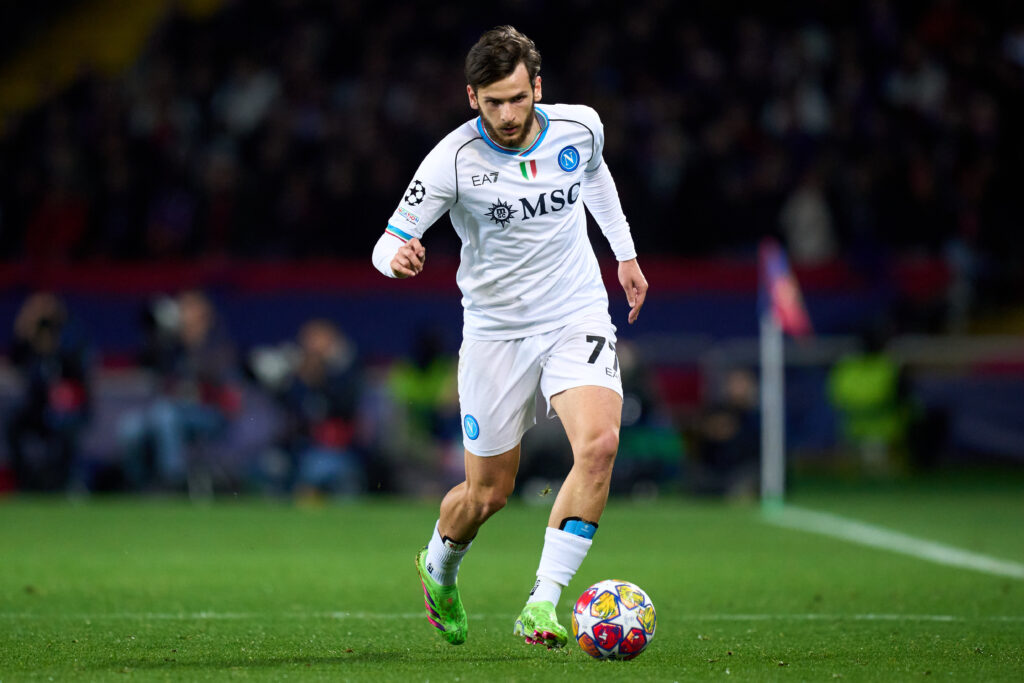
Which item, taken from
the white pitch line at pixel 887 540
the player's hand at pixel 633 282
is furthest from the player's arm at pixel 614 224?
the white pitch line at pixel 887 540

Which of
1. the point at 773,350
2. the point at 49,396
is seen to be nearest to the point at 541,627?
the point at 773,350

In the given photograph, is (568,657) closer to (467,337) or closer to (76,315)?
(467,337)

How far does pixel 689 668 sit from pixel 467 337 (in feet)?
5.80

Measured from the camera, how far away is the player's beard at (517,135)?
21.2ft

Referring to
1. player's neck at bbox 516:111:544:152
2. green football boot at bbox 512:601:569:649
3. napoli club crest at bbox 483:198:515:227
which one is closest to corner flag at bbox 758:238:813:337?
player's neck at bbox 516:111:544:152

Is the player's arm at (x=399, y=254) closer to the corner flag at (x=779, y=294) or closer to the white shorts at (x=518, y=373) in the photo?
the white shorts at (x=518, y=373)

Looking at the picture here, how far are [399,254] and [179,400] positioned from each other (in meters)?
10.6

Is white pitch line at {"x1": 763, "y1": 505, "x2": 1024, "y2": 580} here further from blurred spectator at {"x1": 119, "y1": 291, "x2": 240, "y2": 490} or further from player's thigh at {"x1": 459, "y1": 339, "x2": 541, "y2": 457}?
blurred spectator at {"x1": 119, "y1": 291, "x2": 240, "y2": 490}

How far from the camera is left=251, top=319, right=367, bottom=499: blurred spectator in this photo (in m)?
16.3

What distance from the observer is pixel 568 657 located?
20.8ft

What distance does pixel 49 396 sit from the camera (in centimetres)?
1620

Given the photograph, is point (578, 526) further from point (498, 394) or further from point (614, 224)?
point (614, 224)

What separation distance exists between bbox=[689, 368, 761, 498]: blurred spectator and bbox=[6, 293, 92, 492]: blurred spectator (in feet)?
21.4

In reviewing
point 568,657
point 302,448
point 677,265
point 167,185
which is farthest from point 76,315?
point 568,657
